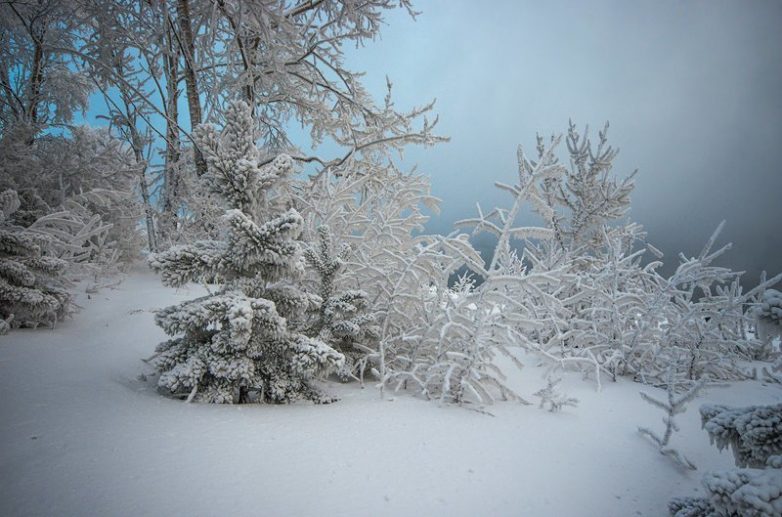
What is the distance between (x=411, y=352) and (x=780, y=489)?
98.1 inches

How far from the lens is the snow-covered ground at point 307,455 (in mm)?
1316

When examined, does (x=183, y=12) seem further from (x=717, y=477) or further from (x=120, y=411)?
(x=717, y=477)

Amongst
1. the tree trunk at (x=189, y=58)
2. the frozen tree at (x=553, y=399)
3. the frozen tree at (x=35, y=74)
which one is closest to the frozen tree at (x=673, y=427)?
the frozen tree at (x=553, y=399)

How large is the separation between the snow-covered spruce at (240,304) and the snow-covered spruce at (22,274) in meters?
1.77

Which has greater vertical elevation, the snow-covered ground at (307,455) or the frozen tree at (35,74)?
the frozen tree at (35,74)

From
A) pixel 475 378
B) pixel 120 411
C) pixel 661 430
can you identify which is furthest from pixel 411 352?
pixel 120 411

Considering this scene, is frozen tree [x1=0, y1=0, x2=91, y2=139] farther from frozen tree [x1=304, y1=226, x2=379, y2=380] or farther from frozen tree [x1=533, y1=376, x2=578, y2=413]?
frozen tree [x1=533, y1=376, x2=578, y2=413]

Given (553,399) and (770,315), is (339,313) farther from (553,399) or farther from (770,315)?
(770,315)

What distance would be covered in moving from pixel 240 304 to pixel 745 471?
2.35 meters

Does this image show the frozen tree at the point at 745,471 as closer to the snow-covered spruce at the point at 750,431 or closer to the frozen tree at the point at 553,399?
the snow-covered spruce at the point at 750,431

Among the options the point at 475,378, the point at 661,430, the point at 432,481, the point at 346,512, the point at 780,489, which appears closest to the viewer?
the point at 780,489

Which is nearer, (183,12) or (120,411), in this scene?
(120,411)

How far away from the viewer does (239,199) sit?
2447 mm

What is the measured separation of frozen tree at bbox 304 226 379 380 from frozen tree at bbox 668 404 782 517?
7.15 ft
